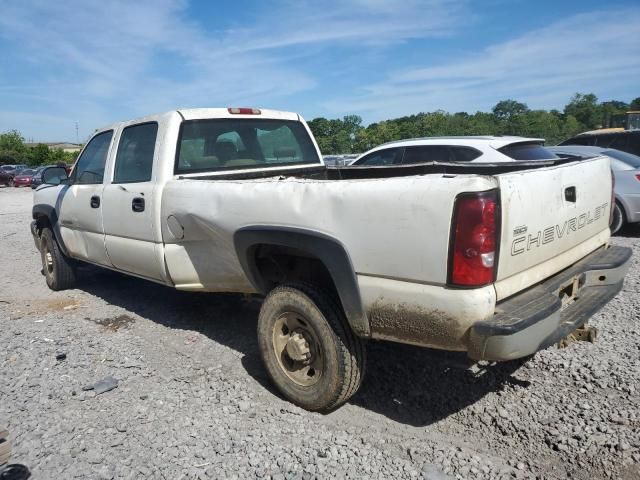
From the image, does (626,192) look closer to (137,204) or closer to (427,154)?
(427,154)

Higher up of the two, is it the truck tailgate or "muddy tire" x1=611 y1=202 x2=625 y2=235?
the truck tailgate

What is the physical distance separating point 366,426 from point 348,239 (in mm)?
1195

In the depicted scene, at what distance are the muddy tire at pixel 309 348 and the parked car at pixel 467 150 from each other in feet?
14.4

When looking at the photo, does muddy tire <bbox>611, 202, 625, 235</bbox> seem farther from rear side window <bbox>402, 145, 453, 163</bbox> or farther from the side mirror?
the side mirror

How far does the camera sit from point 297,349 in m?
3.27

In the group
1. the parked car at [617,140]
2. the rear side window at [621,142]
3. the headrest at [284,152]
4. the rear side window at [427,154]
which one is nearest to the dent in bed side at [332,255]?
the headrest at [284,152]

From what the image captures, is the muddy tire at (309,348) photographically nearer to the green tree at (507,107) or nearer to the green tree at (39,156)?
the green tree at (507,107)

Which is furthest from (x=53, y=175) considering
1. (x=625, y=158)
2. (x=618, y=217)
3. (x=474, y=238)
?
(x=625, y=158)

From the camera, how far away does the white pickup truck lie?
2.46 meters

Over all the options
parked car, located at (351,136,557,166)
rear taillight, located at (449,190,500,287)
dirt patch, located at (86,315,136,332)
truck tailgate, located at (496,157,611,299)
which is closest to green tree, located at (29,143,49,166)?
parked car, located at (351,136,557,166)

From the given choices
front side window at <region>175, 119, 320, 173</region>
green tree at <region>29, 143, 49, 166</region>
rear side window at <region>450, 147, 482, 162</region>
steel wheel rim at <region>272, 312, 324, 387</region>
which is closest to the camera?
steel wheel rim at <region>272, 312, 324, 387</region>

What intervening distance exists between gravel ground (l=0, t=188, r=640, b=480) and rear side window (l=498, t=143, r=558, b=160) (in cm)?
302

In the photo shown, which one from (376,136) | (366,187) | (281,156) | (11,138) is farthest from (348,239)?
(11,138)

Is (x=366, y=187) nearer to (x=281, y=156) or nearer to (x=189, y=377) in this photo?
(x=189, y=377)
